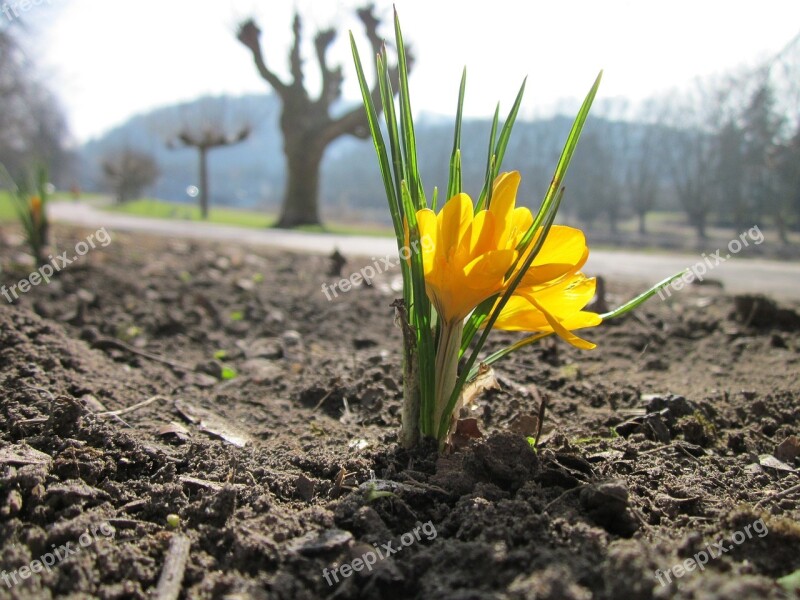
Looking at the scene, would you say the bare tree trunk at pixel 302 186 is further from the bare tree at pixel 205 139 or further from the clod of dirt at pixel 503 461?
the clod of dirt at pixel 503 461

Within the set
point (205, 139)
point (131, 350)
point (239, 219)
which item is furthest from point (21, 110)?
point (131, 350)

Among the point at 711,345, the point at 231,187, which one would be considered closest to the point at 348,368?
the point at 711,345

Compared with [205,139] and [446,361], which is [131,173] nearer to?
[205,139]

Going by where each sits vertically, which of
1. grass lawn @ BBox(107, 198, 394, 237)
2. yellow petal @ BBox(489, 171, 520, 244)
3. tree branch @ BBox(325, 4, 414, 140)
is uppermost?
tree branch @ BBox(325, 4, 414, 140)

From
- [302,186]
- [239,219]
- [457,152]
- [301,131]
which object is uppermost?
[301,131]

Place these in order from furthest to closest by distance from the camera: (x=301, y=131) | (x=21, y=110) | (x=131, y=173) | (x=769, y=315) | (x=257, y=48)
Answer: (x=131, y=173) → (x=21, y=110) → (x=301, y=131) → (x=257, y=48) → (x=769, y=315)

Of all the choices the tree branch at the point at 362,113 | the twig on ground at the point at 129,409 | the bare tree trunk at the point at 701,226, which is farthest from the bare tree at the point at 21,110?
the twig on ground at the point at 129,409
